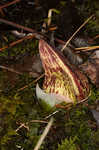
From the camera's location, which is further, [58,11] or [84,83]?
[58,11]

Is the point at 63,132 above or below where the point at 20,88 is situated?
below

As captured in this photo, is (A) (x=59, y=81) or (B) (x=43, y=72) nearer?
(A) (x=59, y=81)

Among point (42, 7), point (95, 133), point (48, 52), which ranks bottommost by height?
point (95, 133)

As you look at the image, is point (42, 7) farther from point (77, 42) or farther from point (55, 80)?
point (55, 80)

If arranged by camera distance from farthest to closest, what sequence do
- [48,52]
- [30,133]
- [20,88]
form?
[20,88], [30,133], [48,52]

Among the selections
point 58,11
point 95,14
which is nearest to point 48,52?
point 58,11

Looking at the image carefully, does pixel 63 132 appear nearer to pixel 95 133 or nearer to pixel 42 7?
pixel 95 133

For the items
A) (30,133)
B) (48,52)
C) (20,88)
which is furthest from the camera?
(20,88)

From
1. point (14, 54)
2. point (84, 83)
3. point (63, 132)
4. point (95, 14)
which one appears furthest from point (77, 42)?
point (63, 132)
